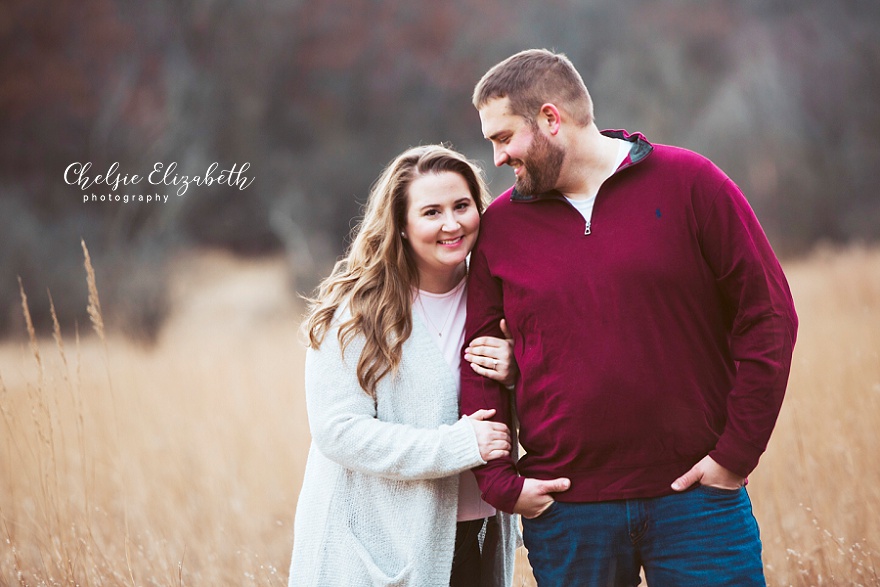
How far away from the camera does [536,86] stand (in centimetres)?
228

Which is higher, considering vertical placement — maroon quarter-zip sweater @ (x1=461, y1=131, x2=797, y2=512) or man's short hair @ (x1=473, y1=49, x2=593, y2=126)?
man's short hair @ (x1=473, y1=49, x2=593, y2=126)

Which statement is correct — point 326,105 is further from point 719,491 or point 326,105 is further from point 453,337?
point 719,491

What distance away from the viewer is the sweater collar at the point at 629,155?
87.3 inches

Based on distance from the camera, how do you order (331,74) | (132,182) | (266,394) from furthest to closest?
(331,74) < (132,182) < (266,394)

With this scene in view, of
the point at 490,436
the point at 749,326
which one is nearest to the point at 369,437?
the point at 490,436

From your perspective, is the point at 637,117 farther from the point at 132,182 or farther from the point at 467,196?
the point at 467,196

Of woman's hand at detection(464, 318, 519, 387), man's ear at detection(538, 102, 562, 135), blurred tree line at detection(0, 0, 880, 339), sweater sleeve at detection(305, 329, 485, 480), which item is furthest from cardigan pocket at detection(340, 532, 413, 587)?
blurred tree line at detection(0, 0, 880, 339)

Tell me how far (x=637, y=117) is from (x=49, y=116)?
422 inches

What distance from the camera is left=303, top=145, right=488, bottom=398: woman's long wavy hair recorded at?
236 cm

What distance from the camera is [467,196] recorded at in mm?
2488

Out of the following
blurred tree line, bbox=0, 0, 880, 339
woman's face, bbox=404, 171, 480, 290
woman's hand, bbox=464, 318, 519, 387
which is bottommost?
woman's hand, bbox=464, 318, 519, 387

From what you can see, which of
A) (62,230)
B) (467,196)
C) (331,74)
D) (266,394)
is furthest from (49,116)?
(467,196)

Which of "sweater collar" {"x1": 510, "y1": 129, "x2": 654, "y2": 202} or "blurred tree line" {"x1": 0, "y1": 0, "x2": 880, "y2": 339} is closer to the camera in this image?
"sweater collar" {"x1": 510, "y1": 129, "x2": 654, "y2": 202}

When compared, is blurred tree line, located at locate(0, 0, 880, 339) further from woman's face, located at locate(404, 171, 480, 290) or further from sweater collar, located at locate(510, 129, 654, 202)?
sweater collar, located at locate(510, 129, 654, 202)
